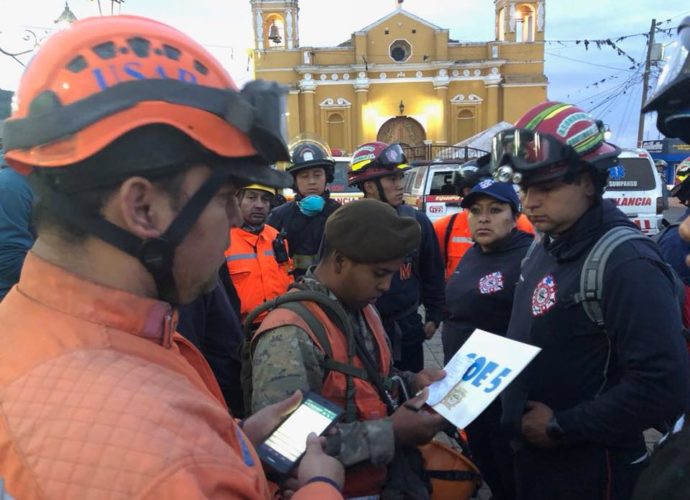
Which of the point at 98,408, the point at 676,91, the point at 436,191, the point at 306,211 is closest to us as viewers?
the point at 98,408

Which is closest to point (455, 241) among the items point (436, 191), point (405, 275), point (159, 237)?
point (405, 275)

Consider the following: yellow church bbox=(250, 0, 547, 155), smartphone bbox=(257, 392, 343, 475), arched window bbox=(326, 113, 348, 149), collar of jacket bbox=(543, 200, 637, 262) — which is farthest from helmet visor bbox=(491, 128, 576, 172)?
arched window bbox=(326, 113, 348, 149)

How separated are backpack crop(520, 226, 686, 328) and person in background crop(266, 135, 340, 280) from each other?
2.75 m

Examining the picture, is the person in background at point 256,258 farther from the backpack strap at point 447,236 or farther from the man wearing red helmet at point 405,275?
the backpack strap at point 447,236

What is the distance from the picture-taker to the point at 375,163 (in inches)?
178

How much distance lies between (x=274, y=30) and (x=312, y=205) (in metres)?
32.2

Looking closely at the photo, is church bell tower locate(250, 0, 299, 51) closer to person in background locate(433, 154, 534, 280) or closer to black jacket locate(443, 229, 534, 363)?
person in background locate(433, 154, 534, 280)

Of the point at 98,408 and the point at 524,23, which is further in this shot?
the point at 524,23

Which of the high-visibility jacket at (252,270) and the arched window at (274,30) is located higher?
the arched window at (274,30)

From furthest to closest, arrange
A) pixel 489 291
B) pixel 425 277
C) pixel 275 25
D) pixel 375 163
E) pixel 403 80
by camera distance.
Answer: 1. pixel 275 25
2. pixel 403 80
3. pixel 375 163
4. pixel 425 277
5. pixel 489 291

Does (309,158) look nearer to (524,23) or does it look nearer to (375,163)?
(375,163)

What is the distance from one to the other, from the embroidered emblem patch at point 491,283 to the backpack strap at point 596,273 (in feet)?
4.25

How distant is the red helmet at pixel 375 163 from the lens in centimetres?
450

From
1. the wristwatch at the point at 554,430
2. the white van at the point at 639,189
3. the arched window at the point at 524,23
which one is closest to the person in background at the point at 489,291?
the wristwatch at the point at 554,430
